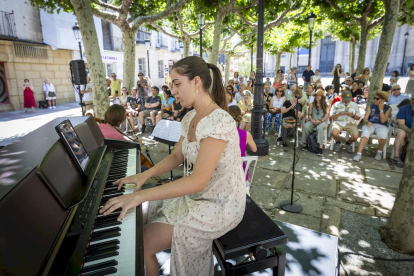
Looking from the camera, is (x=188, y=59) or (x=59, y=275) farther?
(x=188, y=59)

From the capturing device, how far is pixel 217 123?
1632 millimetres

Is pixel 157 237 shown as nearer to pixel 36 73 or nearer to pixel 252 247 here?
pixel 252 247

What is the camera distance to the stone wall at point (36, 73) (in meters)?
14.7

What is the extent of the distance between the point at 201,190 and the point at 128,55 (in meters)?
9.80

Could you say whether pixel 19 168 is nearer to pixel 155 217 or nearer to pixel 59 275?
pixel 59 275

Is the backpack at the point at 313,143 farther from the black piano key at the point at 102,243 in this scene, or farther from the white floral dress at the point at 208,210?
the black piano key at the point at 102,243

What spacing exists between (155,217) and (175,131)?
8.02 ft

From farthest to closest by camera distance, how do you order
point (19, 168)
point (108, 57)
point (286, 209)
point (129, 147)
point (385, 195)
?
point (108, 57) → point (385, 195) → point (286, 209) → point (129, 147) → point (19, 168)

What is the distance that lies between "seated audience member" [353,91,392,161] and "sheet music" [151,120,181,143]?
4.00m

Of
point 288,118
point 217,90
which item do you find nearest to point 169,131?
point 217,90

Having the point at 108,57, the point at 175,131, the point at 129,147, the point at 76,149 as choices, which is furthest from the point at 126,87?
the point at 108,57

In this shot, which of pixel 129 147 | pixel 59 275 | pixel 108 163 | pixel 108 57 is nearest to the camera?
pixel 59 275

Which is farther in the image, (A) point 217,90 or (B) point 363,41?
(B) point 363,41

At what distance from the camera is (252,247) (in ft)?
5.48
